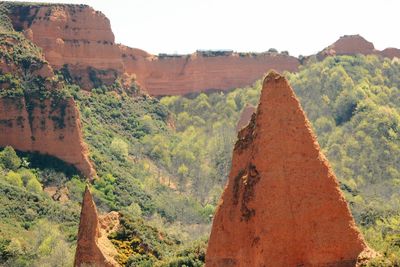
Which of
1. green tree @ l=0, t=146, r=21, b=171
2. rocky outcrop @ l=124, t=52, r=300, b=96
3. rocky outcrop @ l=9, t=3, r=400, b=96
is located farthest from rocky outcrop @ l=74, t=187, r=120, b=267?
rocky outcrop @ l=124, t=52, r=300, b=96

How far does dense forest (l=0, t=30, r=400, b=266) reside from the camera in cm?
4769

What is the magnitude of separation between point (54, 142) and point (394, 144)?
108 ft

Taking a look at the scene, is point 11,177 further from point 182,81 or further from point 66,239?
point 182,81

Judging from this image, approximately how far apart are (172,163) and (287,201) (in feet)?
245

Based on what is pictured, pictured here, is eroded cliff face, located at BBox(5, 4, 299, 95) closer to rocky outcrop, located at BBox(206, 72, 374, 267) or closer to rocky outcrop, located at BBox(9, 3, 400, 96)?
rocky outcrop, located at BBox(9, 3, 400, 96)

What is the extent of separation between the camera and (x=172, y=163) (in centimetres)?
9669

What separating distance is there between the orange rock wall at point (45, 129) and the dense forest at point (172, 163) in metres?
0.87

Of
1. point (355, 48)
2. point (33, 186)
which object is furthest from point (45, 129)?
point (355, 48)

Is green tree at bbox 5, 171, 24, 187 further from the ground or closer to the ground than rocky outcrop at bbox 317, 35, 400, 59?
closer to the ground

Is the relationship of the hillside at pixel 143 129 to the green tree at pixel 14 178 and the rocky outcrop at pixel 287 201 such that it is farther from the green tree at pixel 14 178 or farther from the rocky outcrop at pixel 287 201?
the rocky outcrop at pixel 287 201

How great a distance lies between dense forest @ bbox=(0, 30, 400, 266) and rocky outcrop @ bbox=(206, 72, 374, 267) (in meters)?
8.83

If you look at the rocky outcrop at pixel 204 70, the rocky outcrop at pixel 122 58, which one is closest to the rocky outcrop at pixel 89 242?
the rocky outcrop at pixel 122 58

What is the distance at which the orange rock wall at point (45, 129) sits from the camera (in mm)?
72062

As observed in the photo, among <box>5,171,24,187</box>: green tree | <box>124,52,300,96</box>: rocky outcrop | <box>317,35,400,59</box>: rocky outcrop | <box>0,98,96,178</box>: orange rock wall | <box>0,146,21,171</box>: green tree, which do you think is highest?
<box>317,35,400,59</box>: rocky outcrop
